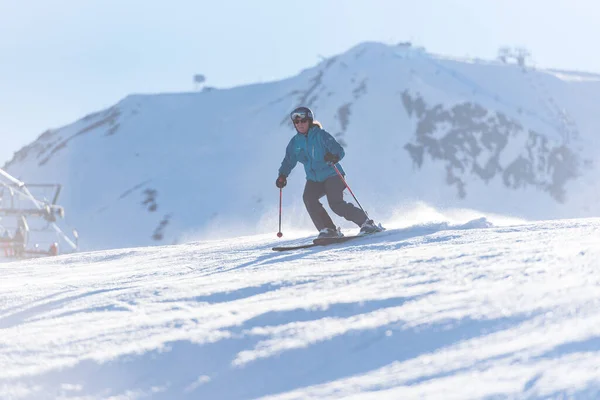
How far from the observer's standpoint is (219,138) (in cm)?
9106

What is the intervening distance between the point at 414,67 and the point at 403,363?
331ft

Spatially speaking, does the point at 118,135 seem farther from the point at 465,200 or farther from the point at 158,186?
the point at 465,200

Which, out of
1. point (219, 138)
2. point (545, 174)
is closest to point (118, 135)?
point (219, 138)

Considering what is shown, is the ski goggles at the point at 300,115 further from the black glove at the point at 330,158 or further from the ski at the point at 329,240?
the ski at the point at 329,240

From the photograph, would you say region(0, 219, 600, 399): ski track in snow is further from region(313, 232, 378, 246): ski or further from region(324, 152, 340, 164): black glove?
region(324, 152, 340, 164): black glove

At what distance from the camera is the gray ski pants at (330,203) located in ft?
27.7

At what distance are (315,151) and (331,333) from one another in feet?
17.1

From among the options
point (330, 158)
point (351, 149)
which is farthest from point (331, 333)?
point (351, 149)

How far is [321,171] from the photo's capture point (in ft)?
27.9

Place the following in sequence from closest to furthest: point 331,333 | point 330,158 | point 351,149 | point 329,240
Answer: point 331,333
point 329,240
point 330,158
point 351,149

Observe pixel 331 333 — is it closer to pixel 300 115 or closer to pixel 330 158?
pixel 330 158

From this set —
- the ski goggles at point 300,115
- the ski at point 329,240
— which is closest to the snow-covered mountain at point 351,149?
the ski goggles at point 300,115

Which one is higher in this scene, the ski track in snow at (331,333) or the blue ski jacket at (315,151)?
the blue ski jacket at (315,151)

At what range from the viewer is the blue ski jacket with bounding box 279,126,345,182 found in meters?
8.37
